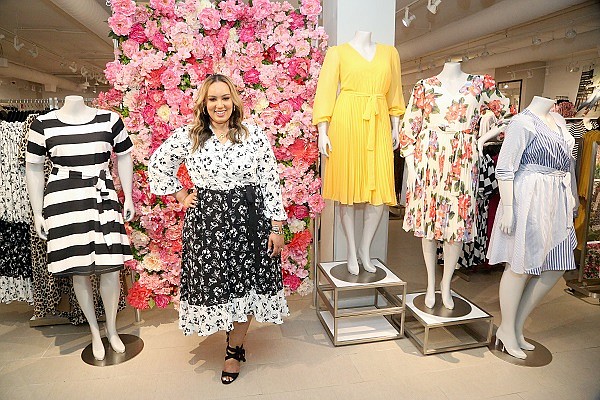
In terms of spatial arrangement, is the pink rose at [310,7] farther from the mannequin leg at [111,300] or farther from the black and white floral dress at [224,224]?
the mannequin leg at [111,300]

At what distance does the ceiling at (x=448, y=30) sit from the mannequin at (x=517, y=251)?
9.01 feet

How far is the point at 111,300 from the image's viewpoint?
2.64 metres

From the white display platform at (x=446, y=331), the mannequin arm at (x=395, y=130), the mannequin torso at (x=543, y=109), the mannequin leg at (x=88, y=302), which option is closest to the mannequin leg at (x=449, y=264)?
the white display platform at (x=446, y=331)

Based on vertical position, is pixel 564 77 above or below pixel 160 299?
above

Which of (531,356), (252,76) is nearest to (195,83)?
(252,76)

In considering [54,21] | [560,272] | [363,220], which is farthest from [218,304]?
[54,21]

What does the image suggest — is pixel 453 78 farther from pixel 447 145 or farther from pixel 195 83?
pixel 195 83

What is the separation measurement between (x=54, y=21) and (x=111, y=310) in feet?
19.4

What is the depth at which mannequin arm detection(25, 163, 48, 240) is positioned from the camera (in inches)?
93.2

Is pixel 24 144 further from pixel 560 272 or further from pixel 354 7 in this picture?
pixel 560 272

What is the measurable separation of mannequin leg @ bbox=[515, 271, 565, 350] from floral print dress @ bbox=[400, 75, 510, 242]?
1.50 ft

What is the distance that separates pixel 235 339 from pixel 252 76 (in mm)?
1615

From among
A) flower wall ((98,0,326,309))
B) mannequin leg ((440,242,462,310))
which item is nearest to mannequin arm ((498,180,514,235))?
mannequin leg ((440,242,462,310))

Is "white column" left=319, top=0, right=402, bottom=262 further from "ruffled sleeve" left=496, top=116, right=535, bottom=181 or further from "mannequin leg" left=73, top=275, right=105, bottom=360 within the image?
"mannequin leg" left=73, top=275, right=105, bottom=360
